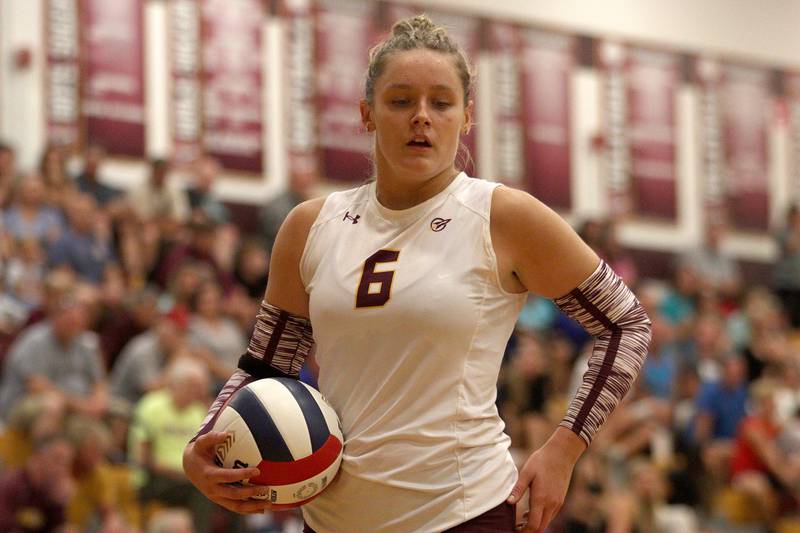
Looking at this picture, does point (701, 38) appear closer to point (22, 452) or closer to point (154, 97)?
point (154, 97)

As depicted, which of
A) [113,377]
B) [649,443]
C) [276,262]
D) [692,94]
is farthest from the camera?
[692,94]

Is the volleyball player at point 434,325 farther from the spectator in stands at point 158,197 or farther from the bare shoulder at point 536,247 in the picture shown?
the spectator in stands at point 158,197

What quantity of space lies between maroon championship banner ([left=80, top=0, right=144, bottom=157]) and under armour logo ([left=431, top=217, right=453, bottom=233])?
947 cm

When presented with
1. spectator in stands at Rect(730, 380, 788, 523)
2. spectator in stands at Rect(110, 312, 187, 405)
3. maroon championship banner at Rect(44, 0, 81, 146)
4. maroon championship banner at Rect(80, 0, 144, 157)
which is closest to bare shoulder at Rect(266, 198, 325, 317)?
spectator in stands at Rect(110, 312, 187, 405)

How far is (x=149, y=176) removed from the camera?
36.5ft

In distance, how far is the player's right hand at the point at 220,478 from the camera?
3002 mm

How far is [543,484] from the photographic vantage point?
3.00 meters

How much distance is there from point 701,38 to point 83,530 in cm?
1167

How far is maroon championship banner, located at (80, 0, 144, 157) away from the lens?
40.0 feet

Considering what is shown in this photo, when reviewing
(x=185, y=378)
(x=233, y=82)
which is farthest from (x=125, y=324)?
(x=233, y=82)

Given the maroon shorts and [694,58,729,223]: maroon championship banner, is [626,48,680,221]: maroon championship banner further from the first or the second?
the maroon shorts

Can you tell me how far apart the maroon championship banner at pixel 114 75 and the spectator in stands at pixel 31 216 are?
7.46ft

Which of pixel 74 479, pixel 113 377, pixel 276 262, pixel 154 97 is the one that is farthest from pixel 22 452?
pixel 154 97

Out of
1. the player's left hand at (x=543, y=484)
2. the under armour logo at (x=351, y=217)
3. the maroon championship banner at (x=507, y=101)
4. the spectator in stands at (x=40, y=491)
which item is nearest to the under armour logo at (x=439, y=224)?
the under armour logo at (x=351, y=217)
